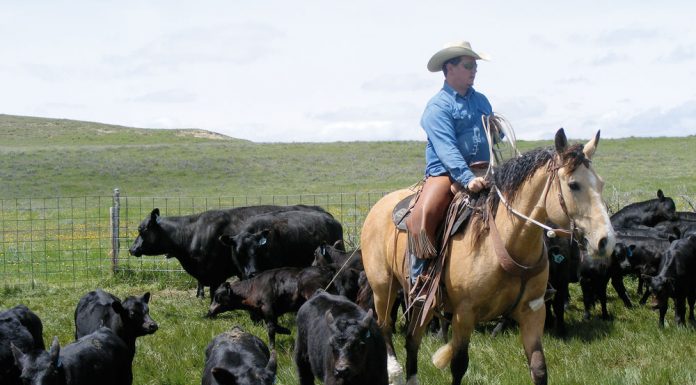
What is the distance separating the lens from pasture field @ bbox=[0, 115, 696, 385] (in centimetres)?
877

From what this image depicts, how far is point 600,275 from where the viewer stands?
1126 centimetres

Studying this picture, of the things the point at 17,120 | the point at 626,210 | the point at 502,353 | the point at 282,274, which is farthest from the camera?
the point at 17,120

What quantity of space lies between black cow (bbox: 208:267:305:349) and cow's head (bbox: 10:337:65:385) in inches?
151

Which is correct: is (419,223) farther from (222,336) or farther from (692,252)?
(692,252)

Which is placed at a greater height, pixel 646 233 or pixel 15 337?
pixel 646 233

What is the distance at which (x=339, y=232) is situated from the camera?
14.6 m

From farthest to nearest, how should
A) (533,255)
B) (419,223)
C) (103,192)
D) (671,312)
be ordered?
(103,192), (671,312), (419,223), (533,255)

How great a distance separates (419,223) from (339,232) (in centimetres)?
734

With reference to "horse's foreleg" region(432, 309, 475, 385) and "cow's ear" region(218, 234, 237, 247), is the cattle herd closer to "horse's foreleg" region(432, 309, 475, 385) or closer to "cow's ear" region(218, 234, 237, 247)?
"cow's ear" region(218, 234, 237, 247)

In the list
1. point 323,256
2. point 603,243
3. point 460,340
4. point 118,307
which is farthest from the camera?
point 323,256

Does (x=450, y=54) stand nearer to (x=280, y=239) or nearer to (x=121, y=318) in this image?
(x=121, y=318)

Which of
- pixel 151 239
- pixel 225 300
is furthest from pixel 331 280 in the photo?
pixel 151 239

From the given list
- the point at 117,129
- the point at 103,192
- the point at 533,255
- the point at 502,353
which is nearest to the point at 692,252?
the point at 502,353

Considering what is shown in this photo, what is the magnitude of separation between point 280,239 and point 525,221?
7.48 m
